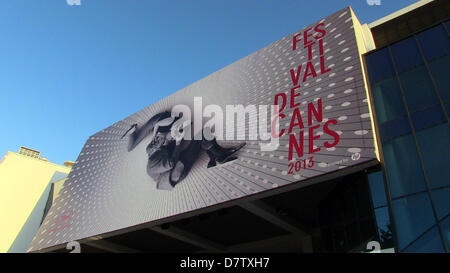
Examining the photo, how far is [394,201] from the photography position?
11.7 meters

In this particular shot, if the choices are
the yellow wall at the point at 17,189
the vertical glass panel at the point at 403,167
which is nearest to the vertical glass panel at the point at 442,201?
the vertical glass panel at the point at 403,167

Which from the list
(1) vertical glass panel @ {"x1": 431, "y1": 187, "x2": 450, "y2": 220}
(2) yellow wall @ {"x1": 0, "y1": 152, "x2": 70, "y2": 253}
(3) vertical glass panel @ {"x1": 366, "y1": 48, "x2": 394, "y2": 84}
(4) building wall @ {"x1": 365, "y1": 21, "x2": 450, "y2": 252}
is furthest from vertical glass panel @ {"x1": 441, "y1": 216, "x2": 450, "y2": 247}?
(2) yellow wall @ {"x1": 0, "y1": 152, "x2": 70, "y2": 253}

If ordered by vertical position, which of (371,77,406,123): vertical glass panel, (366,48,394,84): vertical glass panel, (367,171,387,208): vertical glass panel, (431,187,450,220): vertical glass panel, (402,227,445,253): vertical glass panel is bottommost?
(402,227,445,253): vertical glass panel

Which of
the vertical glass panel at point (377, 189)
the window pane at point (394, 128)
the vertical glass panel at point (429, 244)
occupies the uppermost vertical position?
the window pane at point (394, 128)

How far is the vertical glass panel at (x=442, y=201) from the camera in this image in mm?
10398

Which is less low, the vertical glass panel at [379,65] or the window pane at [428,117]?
the vertical glass panel at [379,65]

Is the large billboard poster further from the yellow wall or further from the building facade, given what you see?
the yellow wall

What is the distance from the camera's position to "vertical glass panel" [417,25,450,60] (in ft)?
43.5

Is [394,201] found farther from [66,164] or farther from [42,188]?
[66,164]

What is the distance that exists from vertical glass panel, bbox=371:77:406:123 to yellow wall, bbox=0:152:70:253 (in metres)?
29.6

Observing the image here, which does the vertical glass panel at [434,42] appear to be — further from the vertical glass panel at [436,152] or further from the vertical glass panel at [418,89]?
the vertical glass panel at [436,152]

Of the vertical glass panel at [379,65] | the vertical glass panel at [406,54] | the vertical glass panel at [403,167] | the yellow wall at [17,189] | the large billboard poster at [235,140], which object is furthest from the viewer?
the yellow wall at [17,189]
